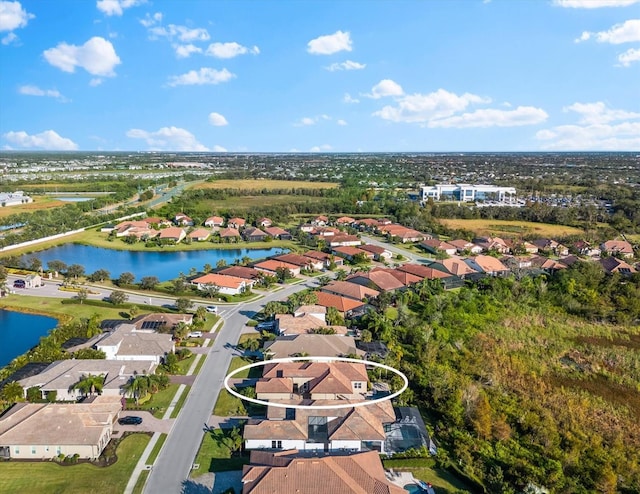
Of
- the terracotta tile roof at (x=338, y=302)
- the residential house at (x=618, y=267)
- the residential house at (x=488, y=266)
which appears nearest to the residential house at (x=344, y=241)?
the residential house at (x=488, y=266)

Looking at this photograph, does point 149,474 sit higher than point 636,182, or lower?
lower

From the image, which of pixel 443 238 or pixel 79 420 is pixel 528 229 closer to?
pixel 443 238

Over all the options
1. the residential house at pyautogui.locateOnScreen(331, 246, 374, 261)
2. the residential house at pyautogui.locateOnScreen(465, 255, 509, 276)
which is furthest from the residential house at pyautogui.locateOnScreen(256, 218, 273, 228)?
the residential house at pyautogui.locateOnScreen(465, 255, 509, 276)

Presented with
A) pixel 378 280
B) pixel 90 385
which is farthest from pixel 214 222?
pixel 90 385

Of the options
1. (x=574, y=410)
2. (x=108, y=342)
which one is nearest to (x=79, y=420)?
(x=108, y=342)

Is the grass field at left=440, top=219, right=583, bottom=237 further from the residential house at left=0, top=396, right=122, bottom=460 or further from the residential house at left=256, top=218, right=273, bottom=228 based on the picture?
the residential house at left=0, top=396, right=122, bottom=460

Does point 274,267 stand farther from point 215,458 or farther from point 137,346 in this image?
point 215,458

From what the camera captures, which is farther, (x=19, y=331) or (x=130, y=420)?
(x=19, y=331)
